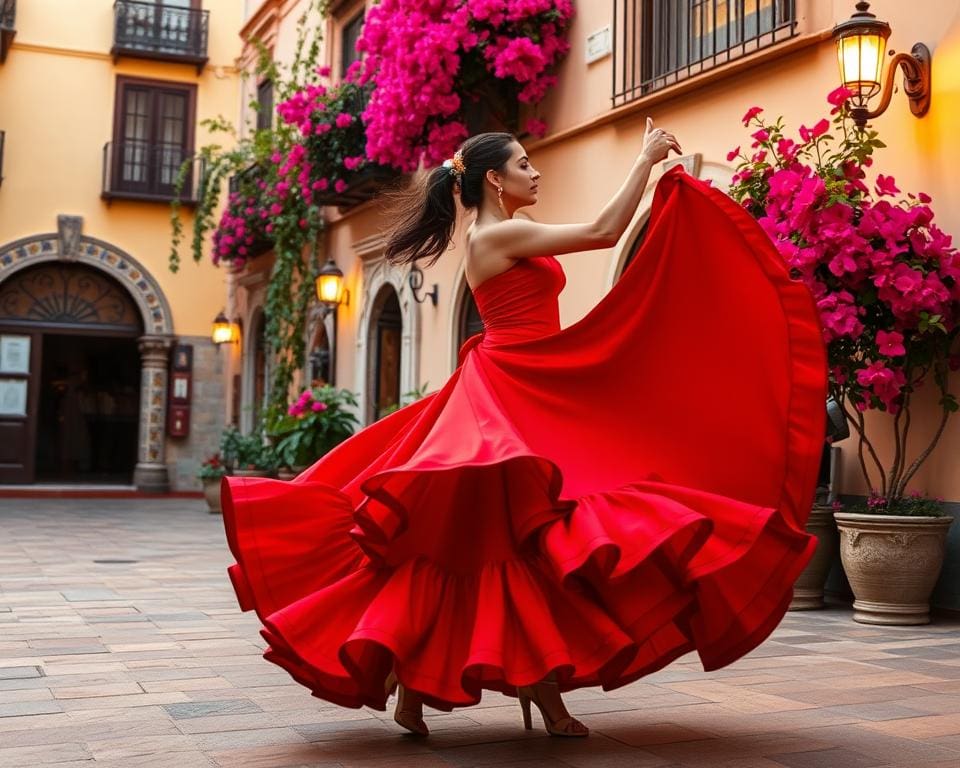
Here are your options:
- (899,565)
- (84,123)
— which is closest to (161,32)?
(84,123)

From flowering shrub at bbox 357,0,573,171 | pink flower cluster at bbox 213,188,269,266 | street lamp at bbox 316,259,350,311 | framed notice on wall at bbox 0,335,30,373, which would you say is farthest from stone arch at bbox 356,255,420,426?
framed notice on wall at bbox 0,335,30,373

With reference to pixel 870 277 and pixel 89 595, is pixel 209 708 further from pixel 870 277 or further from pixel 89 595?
pixel 870 277

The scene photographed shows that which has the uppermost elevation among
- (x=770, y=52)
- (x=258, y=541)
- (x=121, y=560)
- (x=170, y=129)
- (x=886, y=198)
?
(x=170, y=129)

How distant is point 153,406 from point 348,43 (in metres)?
7.91

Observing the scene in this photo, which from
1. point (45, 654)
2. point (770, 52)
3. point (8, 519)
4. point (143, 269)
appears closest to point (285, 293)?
point (8, 519)

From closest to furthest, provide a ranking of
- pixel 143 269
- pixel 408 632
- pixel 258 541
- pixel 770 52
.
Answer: pixel 408 632, pixel 258 541, pixel 770 52, pixel 143 269

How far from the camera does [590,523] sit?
118 inches

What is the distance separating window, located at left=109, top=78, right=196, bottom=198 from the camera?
1994cm

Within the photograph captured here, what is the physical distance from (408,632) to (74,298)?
60.6ft

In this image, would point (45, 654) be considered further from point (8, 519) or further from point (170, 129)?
point (170, 129)

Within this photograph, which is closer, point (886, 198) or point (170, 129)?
point (886, 198)

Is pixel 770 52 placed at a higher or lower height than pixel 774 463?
higher

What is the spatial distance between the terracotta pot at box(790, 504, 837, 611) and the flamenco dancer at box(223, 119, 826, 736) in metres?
3.36

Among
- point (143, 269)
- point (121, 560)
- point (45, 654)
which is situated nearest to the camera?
point (45, 654)
